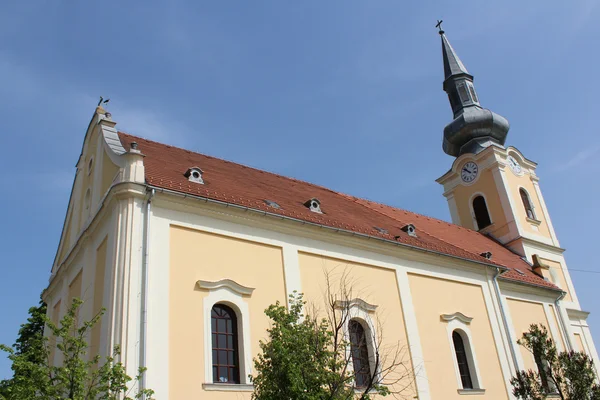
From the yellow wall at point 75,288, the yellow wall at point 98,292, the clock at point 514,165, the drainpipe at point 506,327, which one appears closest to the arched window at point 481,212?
the clock at point 514,165

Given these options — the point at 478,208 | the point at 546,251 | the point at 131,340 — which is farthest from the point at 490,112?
the point at 131,340

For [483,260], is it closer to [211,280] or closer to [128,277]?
[211,280]

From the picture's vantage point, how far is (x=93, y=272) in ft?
48.5

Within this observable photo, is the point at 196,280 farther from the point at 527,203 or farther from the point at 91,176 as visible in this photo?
the point at 527,203

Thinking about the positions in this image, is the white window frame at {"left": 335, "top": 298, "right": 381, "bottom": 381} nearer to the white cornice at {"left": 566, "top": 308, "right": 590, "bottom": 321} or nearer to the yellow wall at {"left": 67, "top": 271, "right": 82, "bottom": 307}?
the yellow wall at {"left": 67, "top": 271, "right": 82, "bottom": 307}

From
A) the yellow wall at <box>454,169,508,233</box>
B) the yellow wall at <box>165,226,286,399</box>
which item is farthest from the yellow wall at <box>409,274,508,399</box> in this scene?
the yellow wall at <box>454,169,508,233</box>

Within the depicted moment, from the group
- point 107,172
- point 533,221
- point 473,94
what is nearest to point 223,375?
point 107,172

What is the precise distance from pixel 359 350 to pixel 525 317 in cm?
1043

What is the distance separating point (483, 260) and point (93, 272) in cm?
1355

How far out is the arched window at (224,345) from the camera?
43.5 ft

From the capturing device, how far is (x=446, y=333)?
18328mm

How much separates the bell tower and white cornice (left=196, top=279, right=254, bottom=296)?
59.0 ft

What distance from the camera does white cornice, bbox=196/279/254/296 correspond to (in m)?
13.7

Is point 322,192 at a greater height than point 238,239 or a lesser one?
greater
